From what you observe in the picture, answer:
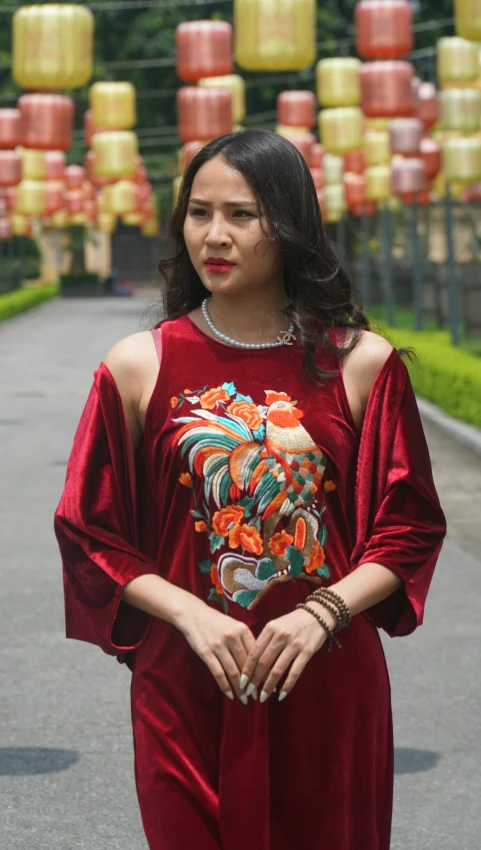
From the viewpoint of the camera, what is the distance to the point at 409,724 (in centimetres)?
560

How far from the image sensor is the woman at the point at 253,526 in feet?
8.66

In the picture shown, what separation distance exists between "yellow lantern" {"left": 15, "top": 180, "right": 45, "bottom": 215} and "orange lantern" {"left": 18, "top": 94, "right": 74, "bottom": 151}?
9.89m

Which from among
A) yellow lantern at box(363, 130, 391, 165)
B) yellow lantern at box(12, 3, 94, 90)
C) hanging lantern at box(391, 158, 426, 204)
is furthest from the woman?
yellow lantern at box(363, 130, 391, 165)

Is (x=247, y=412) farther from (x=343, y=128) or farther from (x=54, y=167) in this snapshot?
(x=54, y=167)

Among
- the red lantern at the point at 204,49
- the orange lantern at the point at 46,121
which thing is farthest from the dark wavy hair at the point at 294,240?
the orange lantern at the point at 46,121

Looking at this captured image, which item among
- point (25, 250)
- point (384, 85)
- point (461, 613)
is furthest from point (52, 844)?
point (25, 250)

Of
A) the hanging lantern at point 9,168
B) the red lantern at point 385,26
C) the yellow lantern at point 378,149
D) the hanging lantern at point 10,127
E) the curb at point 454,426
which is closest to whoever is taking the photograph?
the curb at point 454,426

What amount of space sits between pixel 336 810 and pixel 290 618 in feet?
1.05

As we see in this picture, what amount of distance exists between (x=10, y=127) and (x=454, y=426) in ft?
37.1

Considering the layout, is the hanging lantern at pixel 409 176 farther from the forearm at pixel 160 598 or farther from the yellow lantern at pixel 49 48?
the forearm at pixel 160 598

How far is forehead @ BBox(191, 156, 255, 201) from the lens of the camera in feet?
8.80

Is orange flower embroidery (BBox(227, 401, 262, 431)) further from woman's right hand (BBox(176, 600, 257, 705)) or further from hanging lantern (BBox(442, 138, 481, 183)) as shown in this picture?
hanging lantern (BBox(442, 138, 481, 183))

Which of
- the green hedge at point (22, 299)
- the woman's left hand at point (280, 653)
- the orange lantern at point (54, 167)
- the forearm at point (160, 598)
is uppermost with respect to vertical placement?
the forearm at point (160, 598)

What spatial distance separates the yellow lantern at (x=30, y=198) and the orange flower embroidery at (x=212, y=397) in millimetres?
31105
